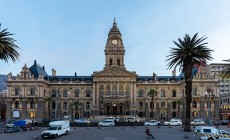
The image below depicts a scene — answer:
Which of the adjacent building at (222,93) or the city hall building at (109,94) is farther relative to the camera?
the adjacent building at (222,93)

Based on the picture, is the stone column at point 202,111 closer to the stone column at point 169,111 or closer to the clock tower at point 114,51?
the stone column at point 169,111

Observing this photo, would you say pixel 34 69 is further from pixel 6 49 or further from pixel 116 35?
pixel 6 49

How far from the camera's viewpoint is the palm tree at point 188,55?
61.9 m

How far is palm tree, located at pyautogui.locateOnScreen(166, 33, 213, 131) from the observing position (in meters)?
61.9

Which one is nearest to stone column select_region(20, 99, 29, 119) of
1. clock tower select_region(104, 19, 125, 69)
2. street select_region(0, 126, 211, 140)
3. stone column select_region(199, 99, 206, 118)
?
clock tower select_region(104, 19, 125, 69)

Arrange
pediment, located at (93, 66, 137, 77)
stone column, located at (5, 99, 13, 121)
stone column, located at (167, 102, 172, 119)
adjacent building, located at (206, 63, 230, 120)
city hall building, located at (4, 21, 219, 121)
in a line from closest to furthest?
stone column, located at (5, 99, 13, 121) < city hall building, located at (4, 21, 219, 121) < pediment, located at (93, 66, 137, 77) < stone column, located at (167, 102, 172, 119) < adjacent building, located at (206, 63, 230, 120)

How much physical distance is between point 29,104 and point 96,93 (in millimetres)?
25543

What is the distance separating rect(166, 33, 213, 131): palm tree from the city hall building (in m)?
60.1

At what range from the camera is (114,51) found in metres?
139

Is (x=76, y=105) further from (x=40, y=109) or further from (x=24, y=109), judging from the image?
(x=24, y=109)

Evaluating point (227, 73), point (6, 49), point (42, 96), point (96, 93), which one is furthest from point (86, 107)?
point (227, 73)

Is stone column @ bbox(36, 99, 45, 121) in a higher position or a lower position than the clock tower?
lower

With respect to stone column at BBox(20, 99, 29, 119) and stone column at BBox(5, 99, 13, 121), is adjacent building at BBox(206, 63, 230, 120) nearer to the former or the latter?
stone column at BBox(20, 99, 29, 119)

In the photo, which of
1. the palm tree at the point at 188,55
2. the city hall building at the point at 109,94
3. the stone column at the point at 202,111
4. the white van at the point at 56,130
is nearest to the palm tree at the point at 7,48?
the white van at the point at 56,130
